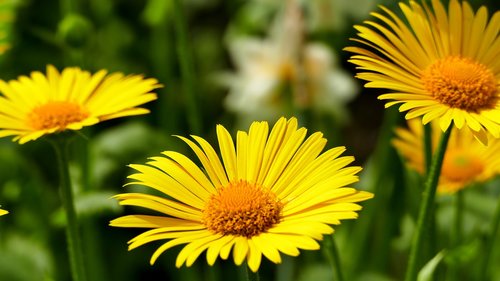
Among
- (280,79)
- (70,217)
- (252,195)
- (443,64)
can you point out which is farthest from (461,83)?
(280,79)

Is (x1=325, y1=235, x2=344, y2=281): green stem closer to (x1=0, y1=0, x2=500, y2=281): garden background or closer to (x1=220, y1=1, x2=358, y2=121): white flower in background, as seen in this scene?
(x1=0, y1=0, x2=500, y2=281): garden background

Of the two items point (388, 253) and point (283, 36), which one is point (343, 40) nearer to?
point (283, 36)

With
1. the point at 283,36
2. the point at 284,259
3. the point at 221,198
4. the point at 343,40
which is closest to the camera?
the point at 221,198

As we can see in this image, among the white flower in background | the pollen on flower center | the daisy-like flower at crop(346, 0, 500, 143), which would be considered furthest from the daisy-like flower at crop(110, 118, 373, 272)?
the white flower in background

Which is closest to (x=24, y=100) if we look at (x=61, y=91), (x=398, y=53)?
(x=61, y=91)

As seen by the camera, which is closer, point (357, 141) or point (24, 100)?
point (24, 100)

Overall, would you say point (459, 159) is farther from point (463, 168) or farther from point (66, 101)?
point (66, 101)
